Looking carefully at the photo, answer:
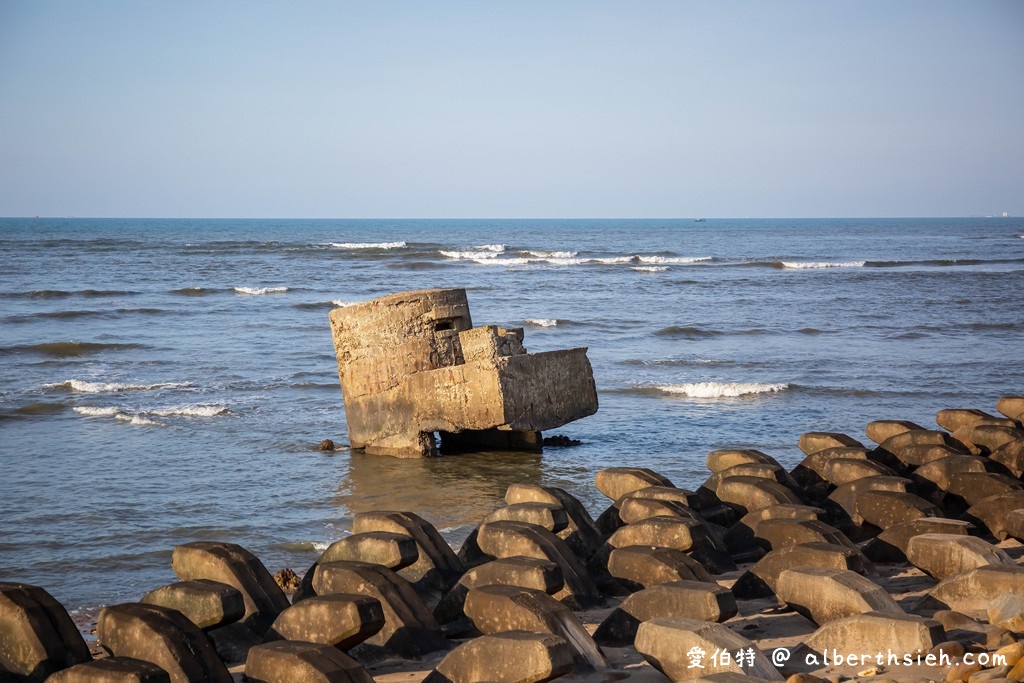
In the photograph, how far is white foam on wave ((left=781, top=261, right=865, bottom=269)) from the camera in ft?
140

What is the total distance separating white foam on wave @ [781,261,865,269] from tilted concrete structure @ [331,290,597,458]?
35.0m

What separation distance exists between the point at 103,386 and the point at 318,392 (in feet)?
9.69

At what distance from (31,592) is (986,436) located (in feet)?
21.1

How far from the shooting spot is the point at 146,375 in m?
15.1

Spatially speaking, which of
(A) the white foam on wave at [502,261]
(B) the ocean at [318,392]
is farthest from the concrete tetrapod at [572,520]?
(A) the white foam on wave at [502,261]

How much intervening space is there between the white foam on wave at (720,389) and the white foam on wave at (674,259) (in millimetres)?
32963

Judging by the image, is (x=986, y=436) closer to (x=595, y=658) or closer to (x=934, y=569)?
(x=934, y=569)

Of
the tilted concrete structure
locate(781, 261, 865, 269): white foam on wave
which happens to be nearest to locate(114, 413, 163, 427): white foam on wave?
the tilted concrete structure

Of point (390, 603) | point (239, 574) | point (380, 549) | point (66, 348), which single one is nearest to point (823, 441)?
point (380, 549)

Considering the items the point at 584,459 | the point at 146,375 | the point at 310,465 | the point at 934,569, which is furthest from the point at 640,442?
the point at 146,375

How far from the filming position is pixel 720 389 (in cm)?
1338

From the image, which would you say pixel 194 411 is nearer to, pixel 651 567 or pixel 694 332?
pixel 651 567

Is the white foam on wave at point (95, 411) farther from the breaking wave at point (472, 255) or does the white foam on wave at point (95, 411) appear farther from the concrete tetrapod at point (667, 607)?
the breaking wave at point (472, 255)

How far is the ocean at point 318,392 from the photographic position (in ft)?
25.3
